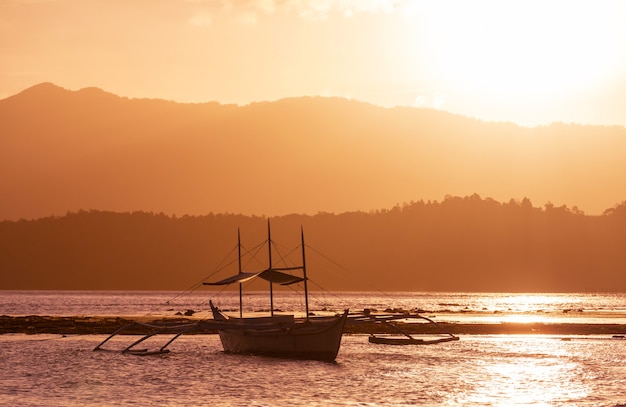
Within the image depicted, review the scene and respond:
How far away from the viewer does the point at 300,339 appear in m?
62.9

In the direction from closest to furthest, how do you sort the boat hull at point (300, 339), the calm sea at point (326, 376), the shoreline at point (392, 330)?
1. the calm sea at point (326, 376)
2. the boat hull at point (300, 339)
3. the shoreline at point (392, 330)

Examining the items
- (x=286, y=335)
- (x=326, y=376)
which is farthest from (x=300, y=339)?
(x=326, y=376)

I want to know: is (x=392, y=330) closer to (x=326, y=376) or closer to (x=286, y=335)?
(x=286, y=335)

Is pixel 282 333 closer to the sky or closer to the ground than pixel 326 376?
closer to the sky

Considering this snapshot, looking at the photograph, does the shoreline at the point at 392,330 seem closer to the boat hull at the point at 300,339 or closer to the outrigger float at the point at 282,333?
the outrigger float at the point at 282,333

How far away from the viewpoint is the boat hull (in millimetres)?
62084

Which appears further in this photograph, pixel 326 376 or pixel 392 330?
pixel 392 330

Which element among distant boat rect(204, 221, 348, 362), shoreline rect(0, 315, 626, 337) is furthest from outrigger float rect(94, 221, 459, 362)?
shoreline rect(0, 315, 626, 337)

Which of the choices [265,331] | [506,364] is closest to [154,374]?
[265,331]

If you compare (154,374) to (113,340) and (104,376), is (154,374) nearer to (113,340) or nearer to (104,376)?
(104,376)

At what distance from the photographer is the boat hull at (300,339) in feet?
204

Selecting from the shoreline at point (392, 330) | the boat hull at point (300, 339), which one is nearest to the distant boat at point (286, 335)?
the boat hull at point (300, 339)

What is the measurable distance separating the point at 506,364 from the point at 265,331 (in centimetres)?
1673

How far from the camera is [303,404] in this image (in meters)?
44.1
